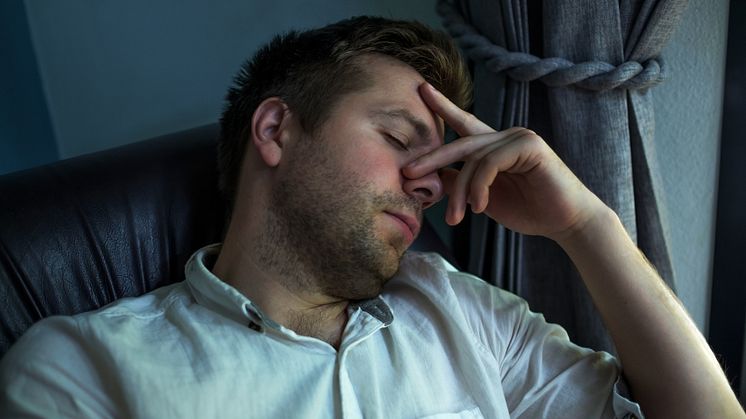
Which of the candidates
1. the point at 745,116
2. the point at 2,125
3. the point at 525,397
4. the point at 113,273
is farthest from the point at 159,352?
the point at 745,116

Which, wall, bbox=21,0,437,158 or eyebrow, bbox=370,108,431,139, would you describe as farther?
wall, bbox=21,0,437,158

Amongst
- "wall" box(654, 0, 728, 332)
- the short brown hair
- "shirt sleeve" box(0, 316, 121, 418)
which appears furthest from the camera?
"wall" box(654, 0, 728, 332)

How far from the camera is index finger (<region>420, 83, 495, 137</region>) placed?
1084 mm

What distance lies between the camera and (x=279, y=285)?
105 cm

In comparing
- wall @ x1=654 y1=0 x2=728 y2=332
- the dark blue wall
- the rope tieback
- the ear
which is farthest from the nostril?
the dark blue wall

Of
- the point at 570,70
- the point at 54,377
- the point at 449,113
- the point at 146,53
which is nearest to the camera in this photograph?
the point at 54,377

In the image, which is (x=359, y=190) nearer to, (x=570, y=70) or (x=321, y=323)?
(x=321, y=323)

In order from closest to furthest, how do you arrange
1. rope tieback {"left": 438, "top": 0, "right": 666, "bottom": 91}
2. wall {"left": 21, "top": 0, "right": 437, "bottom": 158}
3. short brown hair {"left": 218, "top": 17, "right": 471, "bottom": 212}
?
short brown hair {"left": 218, "top": 17, "right": 471, "bottom": 212} < rope tieback {"left": 438, "top": 0, "right": 666, "bottom": 91} < wall {"left": 21, "top": 0, "right": 437, "bottom": 158}

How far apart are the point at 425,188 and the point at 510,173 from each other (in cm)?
19

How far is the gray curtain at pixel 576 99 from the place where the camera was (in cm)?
126

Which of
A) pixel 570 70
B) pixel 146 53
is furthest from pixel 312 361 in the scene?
pixel 146 53

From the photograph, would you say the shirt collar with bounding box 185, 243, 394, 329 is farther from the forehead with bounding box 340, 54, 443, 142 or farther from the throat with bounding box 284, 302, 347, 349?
the forehead with bounding box 340, 54, 443, 142

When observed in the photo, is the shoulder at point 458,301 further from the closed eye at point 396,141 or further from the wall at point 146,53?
the wall at point 146,53

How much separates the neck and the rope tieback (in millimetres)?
594
